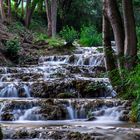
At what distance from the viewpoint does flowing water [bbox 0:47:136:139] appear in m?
12.6

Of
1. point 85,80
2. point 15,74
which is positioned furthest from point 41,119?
point 15,74

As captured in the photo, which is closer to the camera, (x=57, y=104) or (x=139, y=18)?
(x=57, y=104)

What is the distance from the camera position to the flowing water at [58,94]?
12.6 meters

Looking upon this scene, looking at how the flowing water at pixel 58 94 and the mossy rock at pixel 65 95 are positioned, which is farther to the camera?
the mossy rock at pixel 65 95

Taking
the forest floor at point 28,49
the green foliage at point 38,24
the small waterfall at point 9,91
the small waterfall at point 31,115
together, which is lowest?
the small waterfall at point 31,115

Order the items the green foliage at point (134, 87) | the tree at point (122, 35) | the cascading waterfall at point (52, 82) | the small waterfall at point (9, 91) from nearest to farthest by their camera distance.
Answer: the green foliage at point (134, 87), the tree at point (122, 35), the cascading waterfall at point (52, 82), the small waterfall at point (9, 91)

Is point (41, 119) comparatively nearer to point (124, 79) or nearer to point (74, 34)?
point (124, 79)

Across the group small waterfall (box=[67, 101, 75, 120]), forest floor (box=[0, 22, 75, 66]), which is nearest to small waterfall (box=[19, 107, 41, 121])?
small waterfall (box=[67, 101, 75, 120])

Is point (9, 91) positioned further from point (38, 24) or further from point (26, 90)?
point (38, 24)

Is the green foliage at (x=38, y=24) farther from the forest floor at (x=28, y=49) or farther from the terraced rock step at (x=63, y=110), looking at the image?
the terraced rock step at (x=63, y=110)

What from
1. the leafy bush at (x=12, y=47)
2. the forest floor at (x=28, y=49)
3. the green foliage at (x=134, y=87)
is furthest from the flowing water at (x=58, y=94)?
the leafy bush at (x=12, y=47)

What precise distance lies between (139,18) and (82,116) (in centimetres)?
2434

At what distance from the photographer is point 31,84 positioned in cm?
1575

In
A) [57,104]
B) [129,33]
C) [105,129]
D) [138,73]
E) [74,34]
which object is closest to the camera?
[105,129]
